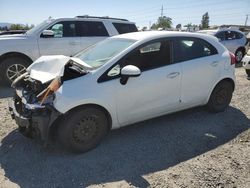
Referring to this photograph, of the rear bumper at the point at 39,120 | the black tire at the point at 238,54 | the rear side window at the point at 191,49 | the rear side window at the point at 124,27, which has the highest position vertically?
the rear side window at the point at 124,27

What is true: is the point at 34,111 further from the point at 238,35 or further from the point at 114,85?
the point at 238,35

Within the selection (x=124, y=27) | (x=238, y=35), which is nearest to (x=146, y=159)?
(x=124, y=27)

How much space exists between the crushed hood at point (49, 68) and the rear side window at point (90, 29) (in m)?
4.34

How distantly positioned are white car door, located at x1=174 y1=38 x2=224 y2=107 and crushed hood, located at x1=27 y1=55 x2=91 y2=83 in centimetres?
169

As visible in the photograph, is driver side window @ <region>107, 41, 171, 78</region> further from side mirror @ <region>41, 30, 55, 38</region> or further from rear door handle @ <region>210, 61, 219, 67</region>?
side mirror @ <region>41, 30, 55, 38</region>

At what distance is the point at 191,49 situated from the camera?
197 inches

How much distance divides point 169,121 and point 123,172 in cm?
187

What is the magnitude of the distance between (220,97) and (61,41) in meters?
4.94

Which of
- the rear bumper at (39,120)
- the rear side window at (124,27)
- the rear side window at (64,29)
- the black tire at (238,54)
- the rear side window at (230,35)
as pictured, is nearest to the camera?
the rear bumper at (39,120)

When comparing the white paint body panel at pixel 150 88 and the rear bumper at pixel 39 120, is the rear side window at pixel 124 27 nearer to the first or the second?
the white paint body panel at pixel 150 88

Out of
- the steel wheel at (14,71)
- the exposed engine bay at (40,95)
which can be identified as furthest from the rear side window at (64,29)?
the exposed engine bay at (40,95)

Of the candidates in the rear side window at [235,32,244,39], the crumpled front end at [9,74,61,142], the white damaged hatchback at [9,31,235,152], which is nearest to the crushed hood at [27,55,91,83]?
the white damaged hatchback at [9,31,235,152]

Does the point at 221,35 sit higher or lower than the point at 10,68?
higher

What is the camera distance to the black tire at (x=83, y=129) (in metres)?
3.77
